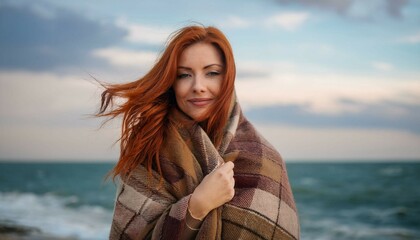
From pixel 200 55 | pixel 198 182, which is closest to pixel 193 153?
pixel 198 182

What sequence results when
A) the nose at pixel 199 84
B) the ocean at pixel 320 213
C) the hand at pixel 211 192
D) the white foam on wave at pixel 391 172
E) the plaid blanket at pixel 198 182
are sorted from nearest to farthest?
the hand at pixel 211 192 → the plaid blanket at pixel 198 182 → the nose at pixel 199 84 → the ocean at pixel 320 213 → the white foam on wave at pixel 391 172

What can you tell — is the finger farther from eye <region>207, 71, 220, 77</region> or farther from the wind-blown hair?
eye <region>207, 71, 220, 77</region>

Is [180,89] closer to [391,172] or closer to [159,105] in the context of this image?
[159,105]

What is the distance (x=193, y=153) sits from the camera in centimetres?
278

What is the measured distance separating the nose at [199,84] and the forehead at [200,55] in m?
0.08

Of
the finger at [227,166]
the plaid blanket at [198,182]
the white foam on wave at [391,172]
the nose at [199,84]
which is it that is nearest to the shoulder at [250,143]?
the plaid blanket at [198,182]

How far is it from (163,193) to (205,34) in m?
0.80

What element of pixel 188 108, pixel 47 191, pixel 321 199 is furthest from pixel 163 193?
pixel 47 191

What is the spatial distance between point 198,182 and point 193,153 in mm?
150

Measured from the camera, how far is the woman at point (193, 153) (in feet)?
8.82

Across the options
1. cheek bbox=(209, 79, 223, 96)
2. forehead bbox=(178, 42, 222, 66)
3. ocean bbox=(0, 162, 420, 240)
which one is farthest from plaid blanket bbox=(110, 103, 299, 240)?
ocean bbox=(0, 162, 420, 240)

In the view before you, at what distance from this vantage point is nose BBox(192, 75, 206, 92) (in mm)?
2793

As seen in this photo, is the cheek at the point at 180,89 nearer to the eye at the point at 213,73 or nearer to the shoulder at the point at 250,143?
the eye at the point at 213,73

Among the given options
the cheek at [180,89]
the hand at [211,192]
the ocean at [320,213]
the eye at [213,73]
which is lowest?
the hand at [211,192]
